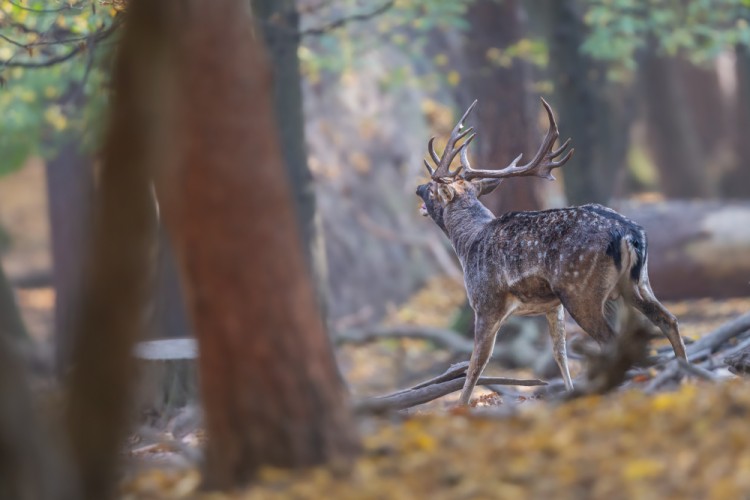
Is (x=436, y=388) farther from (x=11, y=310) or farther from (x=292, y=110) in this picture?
(x=11, y=310)

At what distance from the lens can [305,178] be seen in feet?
40.8

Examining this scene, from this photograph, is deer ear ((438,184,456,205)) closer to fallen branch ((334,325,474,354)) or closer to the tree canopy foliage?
the tree canopy foliage

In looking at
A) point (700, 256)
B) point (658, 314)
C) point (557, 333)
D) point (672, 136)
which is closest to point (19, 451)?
point (658, 314)

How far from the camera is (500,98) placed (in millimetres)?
14266

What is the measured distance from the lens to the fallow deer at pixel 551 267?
786 centimetres

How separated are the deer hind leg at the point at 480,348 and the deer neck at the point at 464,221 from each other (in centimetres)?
72

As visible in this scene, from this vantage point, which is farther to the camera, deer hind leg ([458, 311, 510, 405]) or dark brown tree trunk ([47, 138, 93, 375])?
dark brown tree trunk ([47, 138, 93, 375])

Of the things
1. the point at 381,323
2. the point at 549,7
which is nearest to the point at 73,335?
the point at 549,7

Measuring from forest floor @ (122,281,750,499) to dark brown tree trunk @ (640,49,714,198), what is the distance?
1880 cm

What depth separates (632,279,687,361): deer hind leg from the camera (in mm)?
7910

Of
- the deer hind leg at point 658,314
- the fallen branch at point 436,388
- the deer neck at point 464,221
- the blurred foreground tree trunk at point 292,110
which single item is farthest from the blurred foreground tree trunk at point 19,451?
the blurred foreground tree trunk at point 292,110

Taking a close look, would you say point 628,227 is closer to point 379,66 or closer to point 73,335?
point 73,335

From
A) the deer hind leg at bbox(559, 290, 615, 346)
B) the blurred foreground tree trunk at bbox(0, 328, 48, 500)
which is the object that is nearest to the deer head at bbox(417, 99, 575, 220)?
the deer hind leg at bbox(559, 290, 615, 346)

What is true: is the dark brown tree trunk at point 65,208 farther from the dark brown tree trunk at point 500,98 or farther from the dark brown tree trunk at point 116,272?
the dark brown tree trunk at point 116,272
